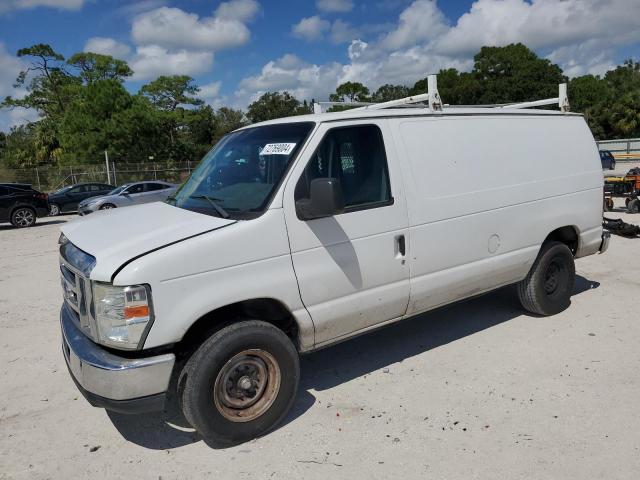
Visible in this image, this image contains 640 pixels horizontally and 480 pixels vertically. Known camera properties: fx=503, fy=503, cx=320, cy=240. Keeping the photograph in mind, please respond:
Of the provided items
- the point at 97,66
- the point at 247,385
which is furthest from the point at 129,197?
the point at 97,66

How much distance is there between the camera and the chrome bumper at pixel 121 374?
294cm

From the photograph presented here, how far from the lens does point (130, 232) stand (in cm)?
336

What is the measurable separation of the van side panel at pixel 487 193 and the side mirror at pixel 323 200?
89 cm

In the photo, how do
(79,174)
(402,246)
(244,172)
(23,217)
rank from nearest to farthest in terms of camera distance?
(244,172), (402,246), (23,217), (79,174)

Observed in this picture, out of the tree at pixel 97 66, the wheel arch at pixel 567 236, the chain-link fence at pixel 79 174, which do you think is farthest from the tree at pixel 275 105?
the wheel arch at pixel 567 236

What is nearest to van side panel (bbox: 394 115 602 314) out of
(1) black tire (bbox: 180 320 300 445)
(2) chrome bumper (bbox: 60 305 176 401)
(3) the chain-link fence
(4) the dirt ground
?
(4) the dirt ground

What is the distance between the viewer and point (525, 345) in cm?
477

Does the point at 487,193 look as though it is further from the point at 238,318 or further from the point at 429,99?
the point at 238,318

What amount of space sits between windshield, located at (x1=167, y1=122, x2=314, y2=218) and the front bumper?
41.9 inches

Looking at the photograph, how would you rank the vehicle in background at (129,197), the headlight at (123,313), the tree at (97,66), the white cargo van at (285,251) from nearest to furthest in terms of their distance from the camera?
the headlight at (123,313)
the white cargo van at (285,251)
the vehicle in background at (129,197)
the tree at (97,66)

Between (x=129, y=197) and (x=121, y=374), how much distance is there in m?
17.3

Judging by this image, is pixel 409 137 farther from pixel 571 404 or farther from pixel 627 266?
pixel 627 266

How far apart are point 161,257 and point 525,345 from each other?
3.52 meters

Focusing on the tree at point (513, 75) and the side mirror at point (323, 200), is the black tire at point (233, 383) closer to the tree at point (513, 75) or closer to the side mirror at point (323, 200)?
the side mirror at point (323, 200)
